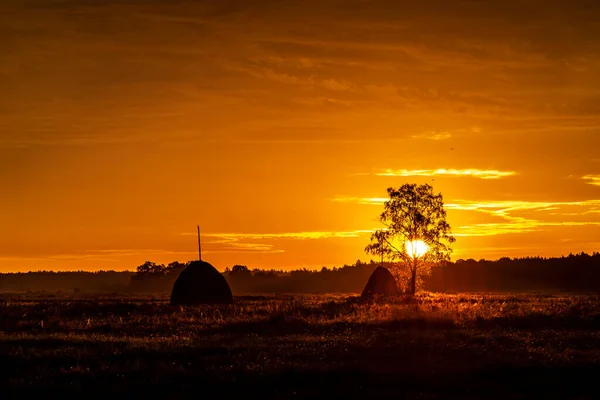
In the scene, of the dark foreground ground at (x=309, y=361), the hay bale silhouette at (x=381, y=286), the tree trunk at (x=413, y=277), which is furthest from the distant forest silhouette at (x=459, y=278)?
the dark foreground ground at (x=309, y=361)

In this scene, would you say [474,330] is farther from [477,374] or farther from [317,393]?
[317,393]

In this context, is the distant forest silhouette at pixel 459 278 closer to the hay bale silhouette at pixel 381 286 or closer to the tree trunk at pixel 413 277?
the tree trunk at pixel 413 277

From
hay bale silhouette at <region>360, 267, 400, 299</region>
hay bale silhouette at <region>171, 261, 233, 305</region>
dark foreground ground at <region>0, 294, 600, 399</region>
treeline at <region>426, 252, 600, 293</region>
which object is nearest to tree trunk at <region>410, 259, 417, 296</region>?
hay bale silhouette at <region>360, 267, 400, 299</region>

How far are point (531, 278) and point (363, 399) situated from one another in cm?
11939

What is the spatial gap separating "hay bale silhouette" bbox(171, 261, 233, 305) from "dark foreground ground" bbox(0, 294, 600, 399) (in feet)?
60.8

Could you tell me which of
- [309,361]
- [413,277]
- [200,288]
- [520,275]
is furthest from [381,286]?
[520,275]

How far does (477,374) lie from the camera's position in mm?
19531

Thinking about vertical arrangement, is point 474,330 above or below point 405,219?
below

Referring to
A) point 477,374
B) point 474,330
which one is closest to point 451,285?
point 474,330

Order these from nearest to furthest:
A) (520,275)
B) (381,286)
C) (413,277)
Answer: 1. (381,286)
2. (413,277)
3. (520,275)

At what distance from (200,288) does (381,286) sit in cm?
1409

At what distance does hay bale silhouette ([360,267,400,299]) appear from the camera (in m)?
57.3

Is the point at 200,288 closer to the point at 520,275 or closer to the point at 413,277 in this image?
the point at 413,277

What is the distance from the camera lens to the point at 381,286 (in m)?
57.5
